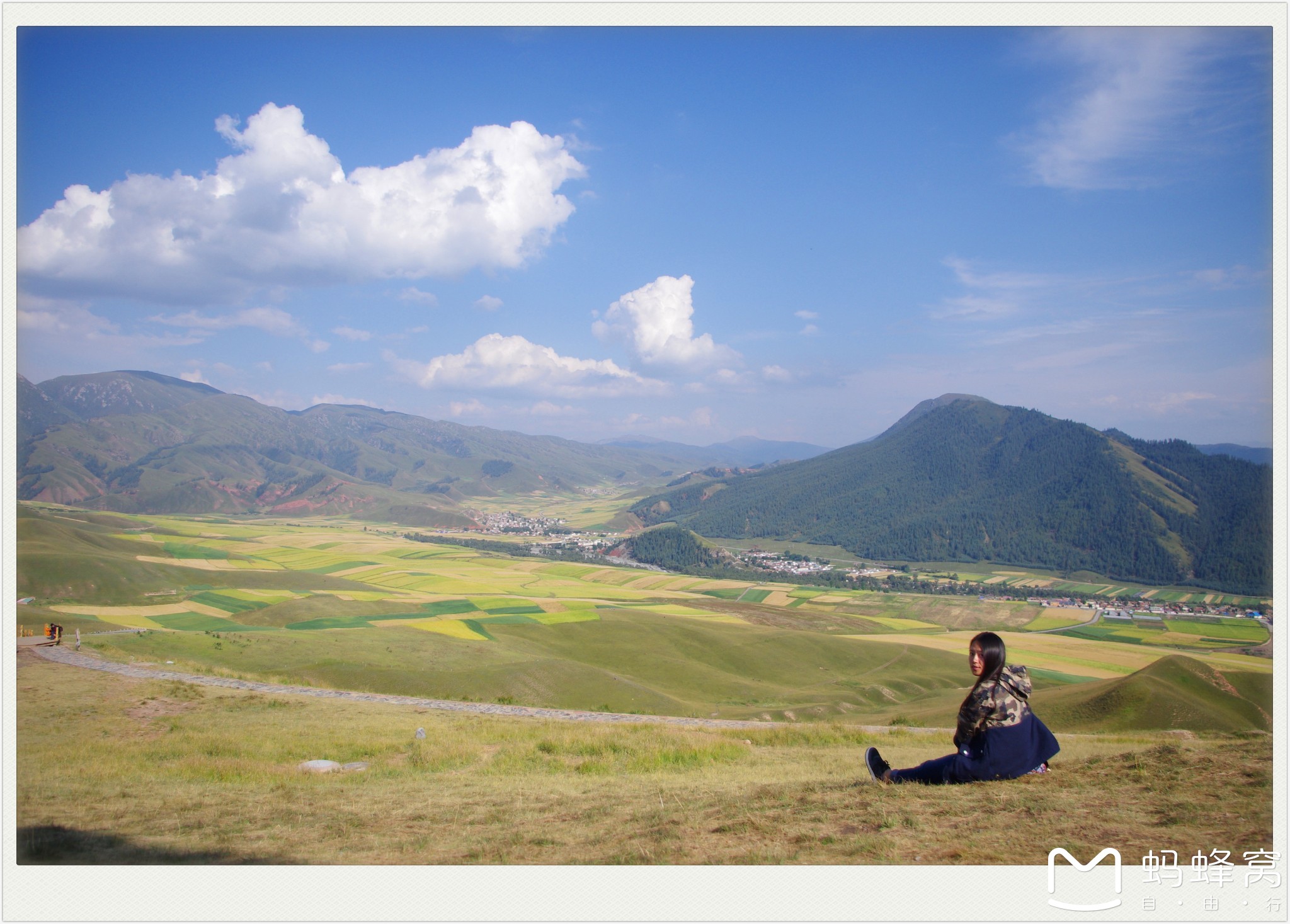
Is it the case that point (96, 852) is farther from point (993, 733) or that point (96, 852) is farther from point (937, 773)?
point (993, 733)

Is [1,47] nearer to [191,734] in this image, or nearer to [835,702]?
[191,734]

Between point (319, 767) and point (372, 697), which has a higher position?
point (319, 767)

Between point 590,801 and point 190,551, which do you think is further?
point 190,551

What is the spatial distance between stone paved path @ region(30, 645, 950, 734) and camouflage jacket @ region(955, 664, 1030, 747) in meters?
17.4

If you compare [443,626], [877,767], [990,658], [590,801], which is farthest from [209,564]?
[990,658]

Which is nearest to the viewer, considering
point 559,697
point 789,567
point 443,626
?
point 559,697

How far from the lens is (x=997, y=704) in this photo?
316 inches

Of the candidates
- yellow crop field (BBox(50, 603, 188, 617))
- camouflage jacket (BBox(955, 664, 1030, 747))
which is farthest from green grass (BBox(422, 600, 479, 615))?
camouflage jacket (BBox(955, 664, 1030, 747))

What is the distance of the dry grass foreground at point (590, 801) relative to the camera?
7.28 meters

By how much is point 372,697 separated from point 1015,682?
88.9 feet

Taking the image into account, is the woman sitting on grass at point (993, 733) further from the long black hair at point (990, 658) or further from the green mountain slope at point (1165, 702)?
the green mountain slope at point (1165, 702)

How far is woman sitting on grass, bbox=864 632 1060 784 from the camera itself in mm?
8039
